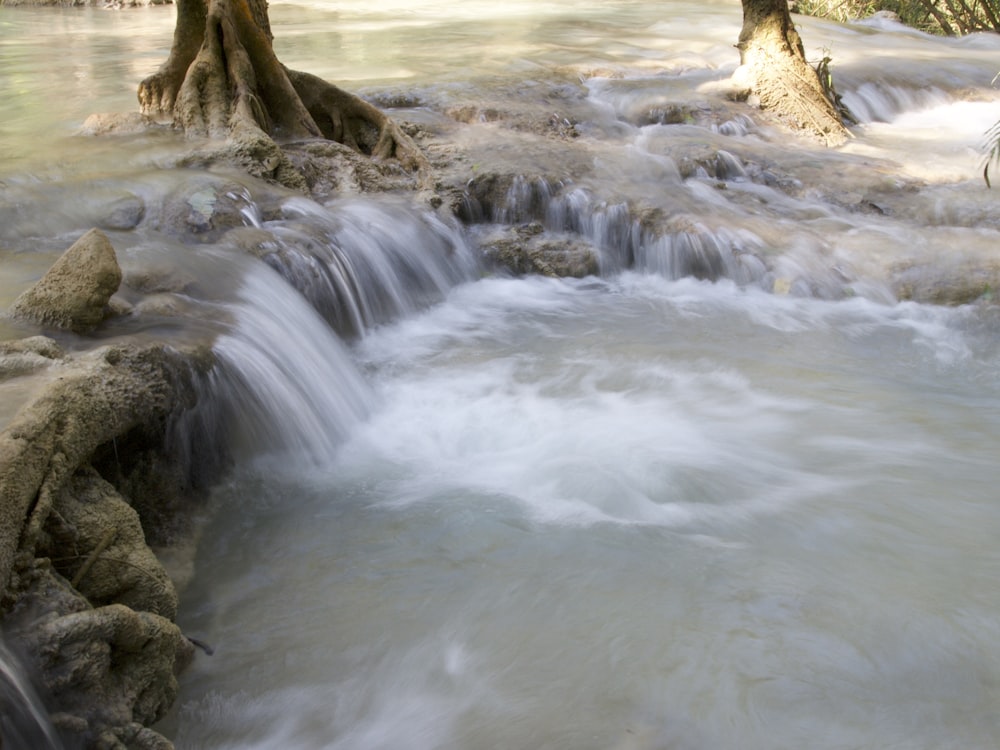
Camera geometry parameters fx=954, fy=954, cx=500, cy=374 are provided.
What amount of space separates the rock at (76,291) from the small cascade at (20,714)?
182 cm

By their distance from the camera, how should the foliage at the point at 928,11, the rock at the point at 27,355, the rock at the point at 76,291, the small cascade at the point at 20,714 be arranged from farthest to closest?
the foliage at the point at 928,11 → the rock at the point at 76,291 → the rock at the point at 27,355 → the small cascade at the point at 20,714

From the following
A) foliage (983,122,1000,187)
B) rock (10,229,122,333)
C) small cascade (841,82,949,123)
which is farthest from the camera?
small cascade (841,82,949,123)

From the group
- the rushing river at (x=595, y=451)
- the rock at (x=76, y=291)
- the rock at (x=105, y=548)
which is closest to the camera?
the rock at (x=105, y=548)

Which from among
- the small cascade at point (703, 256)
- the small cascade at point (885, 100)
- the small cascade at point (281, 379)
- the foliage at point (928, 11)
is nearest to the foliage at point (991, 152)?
the small cascade at point (885, 100)

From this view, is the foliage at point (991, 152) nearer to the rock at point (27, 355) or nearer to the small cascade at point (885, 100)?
the small cascade at point (885, 100)

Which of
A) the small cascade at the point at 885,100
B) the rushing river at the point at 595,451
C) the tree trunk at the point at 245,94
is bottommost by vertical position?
the rushing river at the point at 595,451

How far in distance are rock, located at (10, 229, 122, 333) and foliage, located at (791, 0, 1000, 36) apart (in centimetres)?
1753

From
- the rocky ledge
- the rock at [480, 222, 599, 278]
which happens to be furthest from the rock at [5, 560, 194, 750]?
the rock at [480, 222, 599, 278]

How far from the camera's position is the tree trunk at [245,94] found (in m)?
7.32

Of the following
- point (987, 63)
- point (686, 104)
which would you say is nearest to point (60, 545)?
point (686, 104)

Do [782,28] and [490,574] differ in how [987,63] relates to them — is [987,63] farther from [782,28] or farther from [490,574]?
[490,574]

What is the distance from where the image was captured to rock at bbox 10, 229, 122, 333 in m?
3.95

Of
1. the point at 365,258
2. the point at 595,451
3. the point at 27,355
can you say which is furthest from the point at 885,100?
the point at 27,355

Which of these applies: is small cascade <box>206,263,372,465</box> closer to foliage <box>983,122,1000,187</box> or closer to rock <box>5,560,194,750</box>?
rock <box>5,560,194,750</box>
